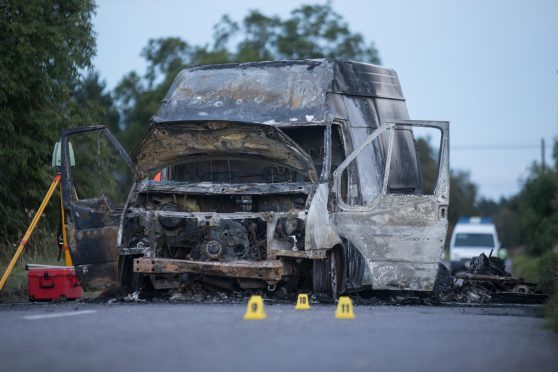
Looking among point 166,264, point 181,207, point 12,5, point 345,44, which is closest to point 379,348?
point 166,264

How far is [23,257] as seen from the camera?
758 inches

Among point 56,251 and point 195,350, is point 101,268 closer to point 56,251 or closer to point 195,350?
point 195,350

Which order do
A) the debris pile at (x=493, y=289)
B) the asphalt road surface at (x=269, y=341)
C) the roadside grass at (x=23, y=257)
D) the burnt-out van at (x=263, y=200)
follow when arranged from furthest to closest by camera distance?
1. the roadside grass at (x=23, y=257)
2. the debris pile at (x=493, y=289)
3. the burnt-out van at (x=263, y=200)
4. the asphalt road surface at (x=269, y=341)

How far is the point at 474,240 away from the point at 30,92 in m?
20.9

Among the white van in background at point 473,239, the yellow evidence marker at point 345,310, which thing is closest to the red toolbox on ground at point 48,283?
the yellow evidence marker at point 345,310

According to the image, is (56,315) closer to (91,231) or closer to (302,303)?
(302,303)

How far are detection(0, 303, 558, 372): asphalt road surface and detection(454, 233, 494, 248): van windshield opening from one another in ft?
90.3

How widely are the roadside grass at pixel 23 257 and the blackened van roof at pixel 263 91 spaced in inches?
134

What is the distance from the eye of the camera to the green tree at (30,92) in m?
20.6

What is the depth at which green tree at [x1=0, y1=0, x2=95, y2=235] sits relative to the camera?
Result: 67.7ft

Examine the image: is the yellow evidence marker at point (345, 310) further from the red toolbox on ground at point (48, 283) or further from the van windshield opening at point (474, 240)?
the van windshield opening at point (474, 240)

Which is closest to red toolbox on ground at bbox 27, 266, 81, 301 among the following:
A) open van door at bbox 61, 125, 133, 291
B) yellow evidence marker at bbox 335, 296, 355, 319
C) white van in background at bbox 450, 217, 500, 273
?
open van door at bbox 61, 125, 133, 291

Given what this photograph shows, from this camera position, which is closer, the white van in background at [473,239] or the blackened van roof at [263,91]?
the blackened van roof at [263,91]

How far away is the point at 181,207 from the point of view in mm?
13555
